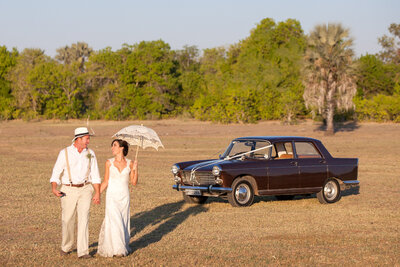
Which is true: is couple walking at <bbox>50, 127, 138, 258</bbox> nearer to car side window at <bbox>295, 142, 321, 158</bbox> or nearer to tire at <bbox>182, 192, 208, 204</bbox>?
tire at <bbox>182, 192, 208, 204</bbox>

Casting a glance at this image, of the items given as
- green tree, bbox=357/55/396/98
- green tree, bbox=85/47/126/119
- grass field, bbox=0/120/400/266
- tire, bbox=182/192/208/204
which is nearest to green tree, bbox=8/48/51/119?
green tree, bbox=85/47/126/119

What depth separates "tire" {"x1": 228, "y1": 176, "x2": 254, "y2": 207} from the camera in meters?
14.1

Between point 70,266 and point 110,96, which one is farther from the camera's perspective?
point 110,96

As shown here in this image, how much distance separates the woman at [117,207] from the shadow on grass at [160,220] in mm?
698

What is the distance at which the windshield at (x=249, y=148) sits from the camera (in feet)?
48.6

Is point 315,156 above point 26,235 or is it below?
above

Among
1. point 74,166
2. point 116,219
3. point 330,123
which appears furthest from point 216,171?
point 330,123

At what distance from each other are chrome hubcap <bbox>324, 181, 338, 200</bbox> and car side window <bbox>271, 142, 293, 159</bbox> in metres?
1.26

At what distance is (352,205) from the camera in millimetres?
14914

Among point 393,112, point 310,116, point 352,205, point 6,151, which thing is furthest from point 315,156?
point 310,116

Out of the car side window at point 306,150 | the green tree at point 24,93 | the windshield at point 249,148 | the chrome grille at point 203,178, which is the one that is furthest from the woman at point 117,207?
the green tree at point 24,93

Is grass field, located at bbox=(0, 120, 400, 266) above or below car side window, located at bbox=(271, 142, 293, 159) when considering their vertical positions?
below

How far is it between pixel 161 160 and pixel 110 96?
1797 inches

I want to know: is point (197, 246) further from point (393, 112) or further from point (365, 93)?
point (365, 93)
